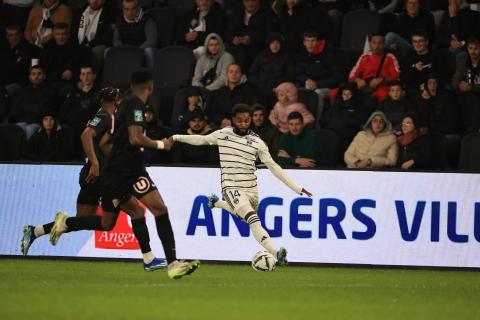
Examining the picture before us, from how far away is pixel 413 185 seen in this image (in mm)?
15742

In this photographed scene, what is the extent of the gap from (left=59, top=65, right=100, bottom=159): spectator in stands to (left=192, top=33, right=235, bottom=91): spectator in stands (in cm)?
172

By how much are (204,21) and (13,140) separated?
3.97 meters

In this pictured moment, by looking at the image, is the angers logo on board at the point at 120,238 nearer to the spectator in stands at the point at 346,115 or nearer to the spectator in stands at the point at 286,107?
the spectator in stands at the point at 286,107

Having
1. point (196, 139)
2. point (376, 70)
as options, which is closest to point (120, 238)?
point (196, 139)

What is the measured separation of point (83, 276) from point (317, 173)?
13.0 ft

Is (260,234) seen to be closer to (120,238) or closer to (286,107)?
(120,238)

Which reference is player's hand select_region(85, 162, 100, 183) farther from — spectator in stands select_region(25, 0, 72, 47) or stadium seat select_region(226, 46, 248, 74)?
spectator in stands select_region(25, 0, 72, 47)

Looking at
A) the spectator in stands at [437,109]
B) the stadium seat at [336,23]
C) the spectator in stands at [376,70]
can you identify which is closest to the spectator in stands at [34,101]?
the stadium seat at [336,23]

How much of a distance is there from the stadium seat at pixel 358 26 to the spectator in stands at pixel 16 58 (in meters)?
5.45

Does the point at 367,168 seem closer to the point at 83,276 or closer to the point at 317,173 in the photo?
the point at 317,173

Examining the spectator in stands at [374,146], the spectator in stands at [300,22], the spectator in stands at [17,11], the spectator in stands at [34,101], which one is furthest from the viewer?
the spectator in stands at [17,11]

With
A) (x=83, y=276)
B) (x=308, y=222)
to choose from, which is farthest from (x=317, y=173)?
(x=83, y=276)

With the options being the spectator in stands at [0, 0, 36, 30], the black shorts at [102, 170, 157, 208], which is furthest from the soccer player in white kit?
the spectator in stands at [0, 0, 36, 30]

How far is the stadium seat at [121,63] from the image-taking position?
19.6 metres
